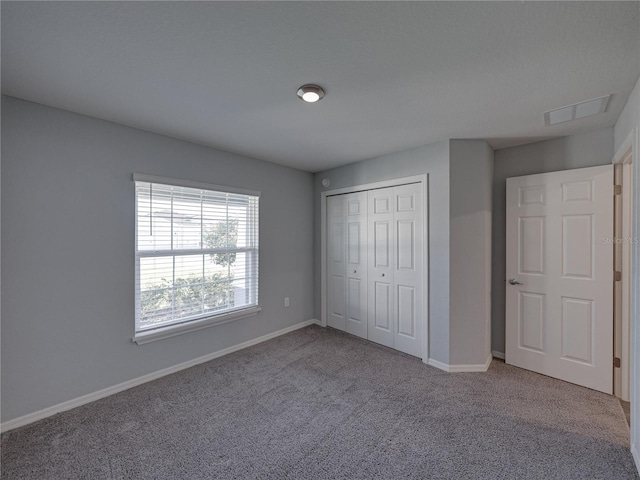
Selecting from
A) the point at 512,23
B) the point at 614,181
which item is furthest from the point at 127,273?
the point at 614,181

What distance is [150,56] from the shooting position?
153 cm

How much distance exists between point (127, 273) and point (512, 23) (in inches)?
126

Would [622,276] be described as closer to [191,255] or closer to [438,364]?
[438,364]

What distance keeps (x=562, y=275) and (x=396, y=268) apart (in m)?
1.56

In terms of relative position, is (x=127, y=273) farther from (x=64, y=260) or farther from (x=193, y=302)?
(x=193, y=302)

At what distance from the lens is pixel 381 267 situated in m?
3.48

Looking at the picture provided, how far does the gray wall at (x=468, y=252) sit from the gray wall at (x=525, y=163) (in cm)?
39

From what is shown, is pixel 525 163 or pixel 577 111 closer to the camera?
pixel 577 111

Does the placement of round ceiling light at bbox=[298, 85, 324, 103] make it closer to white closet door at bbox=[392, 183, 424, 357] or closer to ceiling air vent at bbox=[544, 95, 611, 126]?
white closet door at bbox=[392, 183, 424, 357]

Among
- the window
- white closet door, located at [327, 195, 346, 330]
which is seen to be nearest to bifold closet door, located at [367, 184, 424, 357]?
white closet door, located at [327, 195, 346, 330]

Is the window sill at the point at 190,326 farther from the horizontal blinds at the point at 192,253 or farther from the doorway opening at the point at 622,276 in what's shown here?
the doorway opening at the point at 622,276

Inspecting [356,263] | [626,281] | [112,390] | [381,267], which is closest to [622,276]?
[626,281]

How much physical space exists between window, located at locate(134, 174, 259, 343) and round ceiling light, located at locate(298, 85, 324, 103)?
163cm

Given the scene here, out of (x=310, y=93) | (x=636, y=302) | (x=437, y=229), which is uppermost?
(x=310, y=93)
